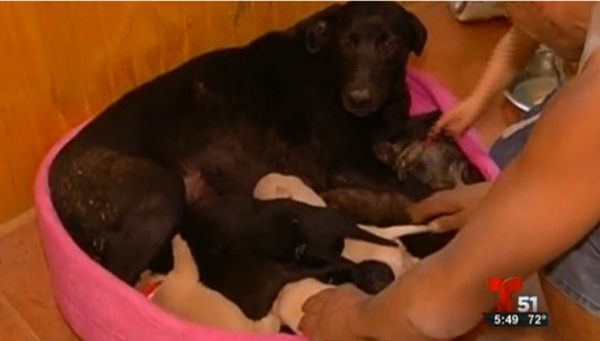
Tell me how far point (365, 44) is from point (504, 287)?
1.02 metres

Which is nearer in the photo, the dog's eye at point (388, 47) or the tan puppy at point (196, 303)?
the tan puppy at point (196, 303)

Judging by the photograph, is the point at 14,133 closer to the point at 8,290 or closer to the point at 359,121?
the point at 8,290

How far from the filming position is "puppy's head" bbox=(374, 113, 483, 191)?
2168 millimetres

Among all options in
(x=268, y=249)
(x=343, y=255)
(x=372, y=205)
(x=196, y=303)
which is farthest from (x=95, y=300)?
(x=372, y=205)

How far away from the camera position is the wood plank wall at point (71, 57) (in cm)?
202

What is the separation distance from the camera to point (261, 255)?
1.85 metres

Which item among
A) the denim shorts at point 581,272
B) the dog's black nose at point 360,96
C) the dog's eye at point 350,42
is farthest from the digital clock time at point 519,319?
the dog's eye at point 350,42

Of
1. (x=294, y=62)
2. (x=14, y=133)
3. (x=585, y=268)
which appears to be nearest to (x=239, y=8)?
(x=294, y=62)

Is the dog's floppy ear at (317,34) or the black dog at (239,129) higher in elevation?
the dog's floppy ear at (317,34)

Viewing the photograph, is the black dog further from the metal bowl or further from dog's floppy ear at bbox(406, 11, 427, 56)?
the metal bowl

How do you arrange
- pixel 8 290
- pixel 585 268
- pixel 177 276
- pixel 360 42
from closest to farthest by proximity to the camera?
pixel 585 268 → pixel 177 276 → pixel 8 290 → pixel 360 42

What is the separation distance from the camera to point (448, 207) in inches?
79.6

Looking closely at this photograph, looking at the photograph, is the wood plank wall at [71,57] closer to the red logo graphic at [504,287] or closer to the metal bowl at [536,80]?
the metal bowl at [536,80]

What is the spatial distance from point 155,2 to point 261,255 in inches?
25.7
